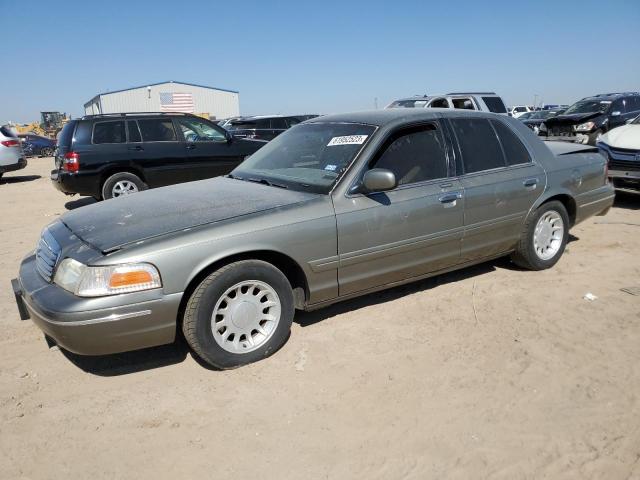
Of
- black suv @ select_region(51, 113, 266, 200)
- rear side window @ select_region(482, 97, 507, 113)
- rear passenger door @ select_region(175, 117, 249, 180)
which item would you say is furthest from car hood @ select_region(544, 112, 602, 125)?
black suv @ select_region(51, 113, 266, 200)

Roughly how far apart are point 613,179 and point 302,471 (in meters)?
7.62

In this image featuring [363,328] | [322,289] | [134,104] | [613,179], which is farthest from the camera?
[134,104]

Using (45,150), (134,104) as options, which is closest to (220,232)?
(45,150)

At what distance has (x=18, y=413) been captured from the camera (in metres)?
2.83

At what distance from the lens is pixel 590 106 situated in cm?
1317

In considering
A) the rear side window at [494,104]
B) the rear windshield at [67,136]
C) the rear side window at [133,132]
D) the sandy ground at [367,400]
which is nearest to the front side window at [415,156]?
the sandy ground at [367,400]

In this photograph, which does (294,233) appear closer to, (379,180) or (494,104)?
(379,180)

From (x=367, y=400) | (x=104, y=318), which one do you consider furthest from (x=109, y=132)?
(x=367, y=400)

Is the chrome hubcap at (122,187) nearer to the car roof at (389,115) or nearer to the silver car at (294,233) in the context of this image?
the silver car at (294,233)

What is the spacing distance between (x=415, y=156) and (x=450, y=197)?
16.9 inches

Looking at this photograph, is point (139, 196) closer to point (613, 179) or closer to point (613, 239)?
point (613, 239)

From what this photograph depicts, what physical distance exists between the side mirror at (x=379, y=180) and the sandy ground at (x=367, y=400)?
42.5 inches

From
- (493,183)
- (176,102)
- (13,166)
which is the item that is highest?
(176,102)

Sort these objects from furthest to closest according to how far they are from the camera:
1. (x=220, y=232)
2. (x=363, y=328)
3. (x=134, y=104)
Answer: (x=134, y=104)
(x=363, y=328)
(x=220, y=232)
